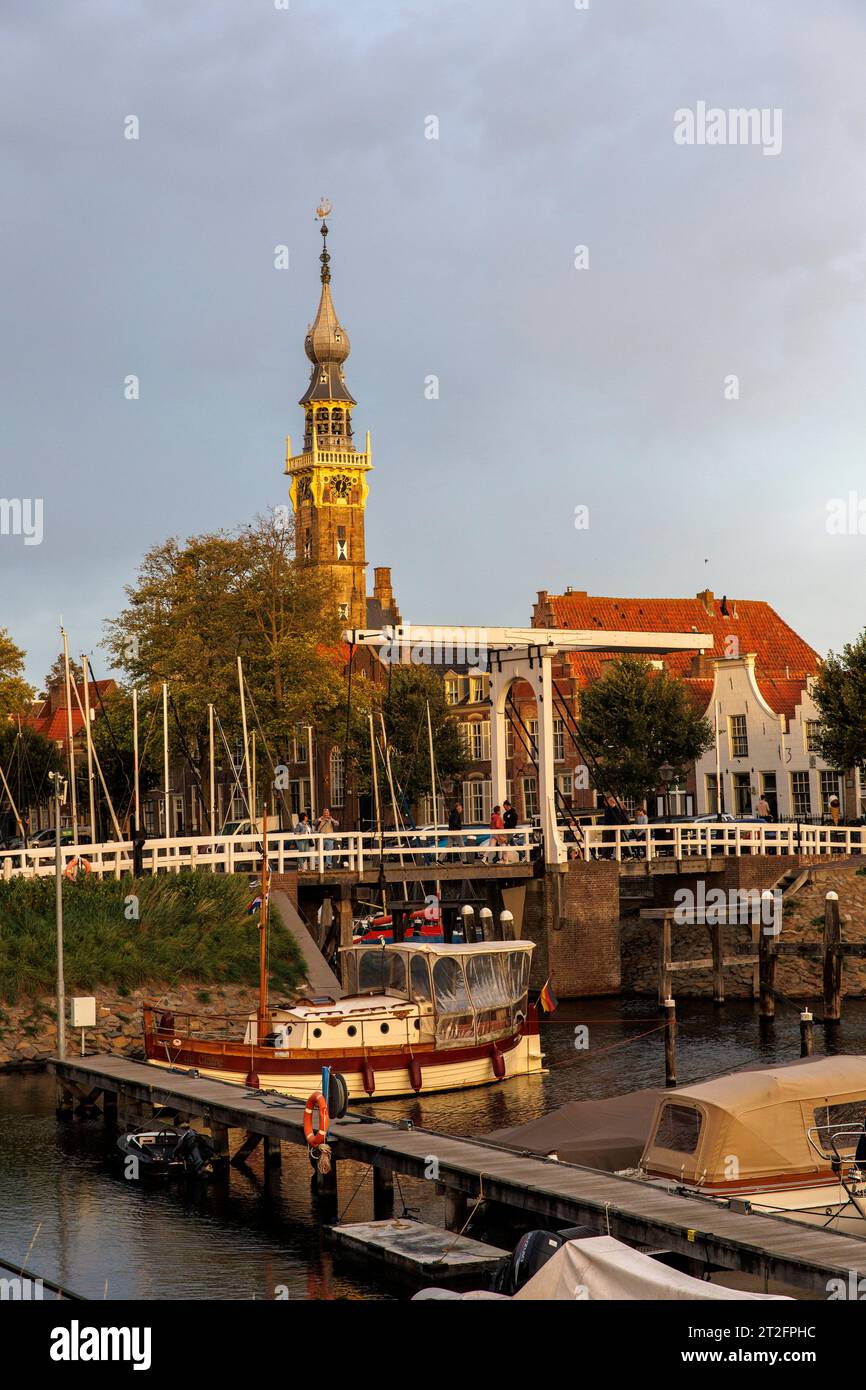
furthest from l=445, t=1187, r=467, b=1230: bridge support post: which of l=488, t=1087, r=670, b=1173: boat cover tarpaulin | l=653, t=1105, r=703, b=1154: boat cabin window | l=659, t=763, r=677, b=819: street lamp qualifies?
l=659, t=763, r=677, b=819: street lamp

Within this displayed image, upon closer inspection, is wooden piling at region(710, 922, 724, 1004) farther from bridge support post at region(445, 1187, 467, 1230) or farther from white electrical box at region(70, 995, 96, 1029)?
bridge support post at region(445, 1187, 467, 1230)

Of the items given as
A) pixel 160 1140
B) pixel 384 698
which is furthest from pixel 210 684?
pixel 160 1140

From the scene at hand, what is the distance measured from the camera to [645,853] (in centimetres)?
5419

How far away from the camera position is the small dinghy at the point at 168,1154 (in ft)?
93.9

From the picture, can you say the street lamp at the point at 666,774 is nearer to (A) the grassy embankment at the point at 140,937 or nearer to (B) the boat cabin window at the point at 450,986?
(A) the grassy embankment at the point at 140,937

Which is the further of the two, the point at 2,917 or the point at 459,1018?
the point at 2,917

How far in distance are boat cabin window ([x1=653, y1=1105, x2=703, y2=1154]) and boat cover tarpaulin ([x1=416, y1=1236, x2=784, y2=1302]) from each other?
653 centimetres

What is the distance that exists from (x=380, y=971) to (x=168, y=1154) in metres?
8.76

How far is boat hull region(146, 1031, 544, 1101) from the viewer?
33594mm

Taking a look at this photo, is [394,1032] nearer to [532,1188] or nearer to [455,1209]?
[455,1209]

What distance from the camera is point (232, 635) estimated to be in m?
68.6
